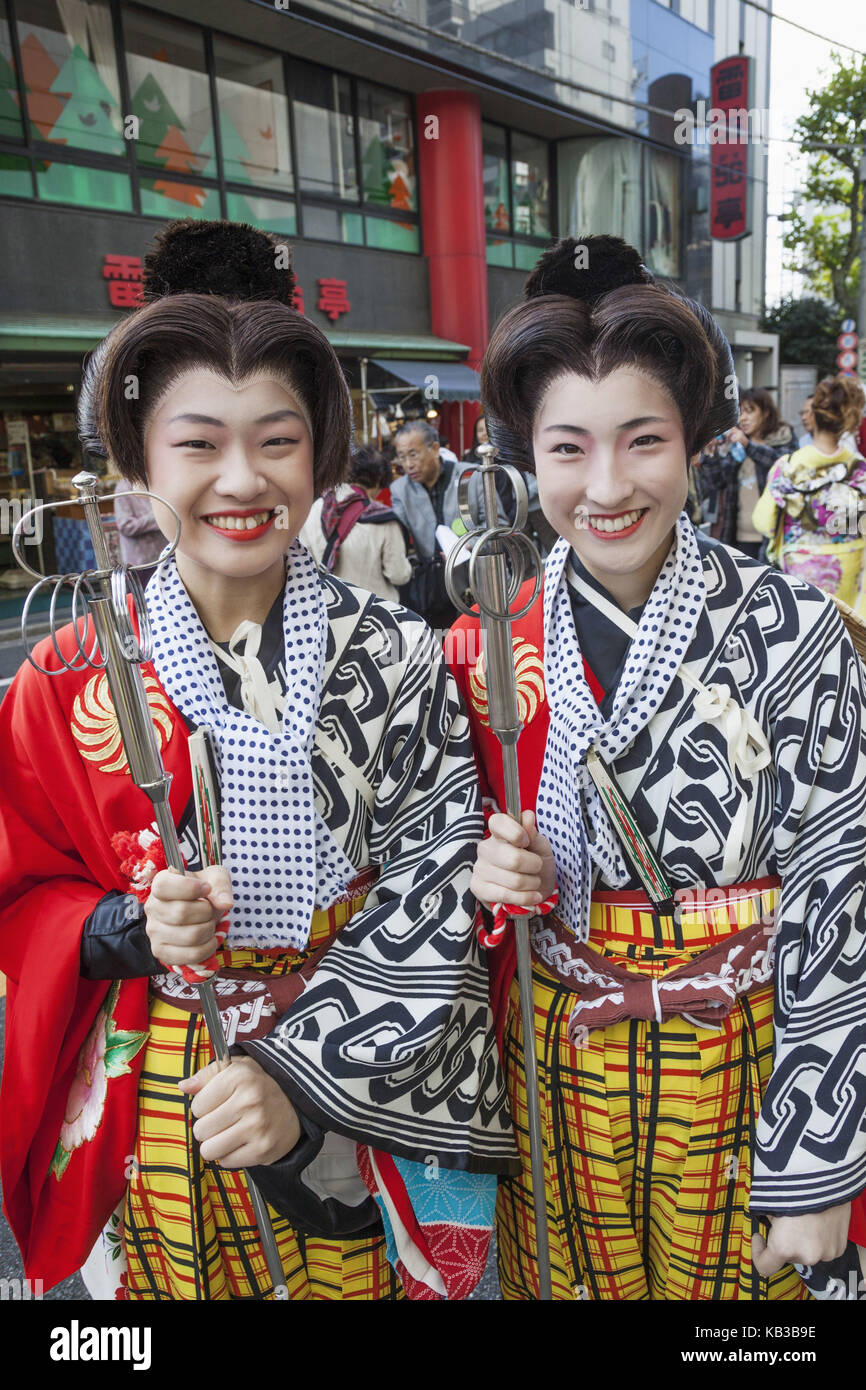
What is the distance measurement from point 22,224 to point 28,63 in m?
1.53

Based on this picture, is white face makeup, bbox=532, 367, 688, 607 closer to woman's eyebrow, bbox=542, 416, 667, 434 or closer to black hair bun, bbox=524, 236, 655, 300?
woman's eyebrow, bbox=542, 416, 667, 434

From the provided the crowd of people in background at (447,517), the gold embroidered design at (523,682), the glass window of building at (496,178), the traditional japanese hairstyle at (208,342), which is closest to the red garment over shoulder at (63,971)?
the traditional japanese hairstyle at (208,342)

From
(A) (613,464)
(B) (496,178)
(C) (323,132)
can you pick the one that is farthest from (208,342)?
(B) (496,178)

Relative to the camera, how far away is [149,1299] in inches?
61.4

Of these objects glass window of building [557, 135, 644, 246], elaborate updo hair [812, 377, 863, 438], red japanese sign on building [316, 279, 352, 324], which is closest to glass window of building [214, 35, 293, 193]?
red japanese sign on building [316, 279, 352, 324]

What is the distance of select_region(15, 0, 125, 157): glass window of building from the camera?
9445 mm

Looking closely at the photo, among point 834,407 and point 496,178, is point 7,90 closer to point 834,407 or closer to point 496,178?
point 496,178

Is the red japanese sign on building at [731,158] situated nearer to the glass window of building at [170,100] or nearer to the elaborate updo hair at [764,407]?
the glass window of building at [170,100]

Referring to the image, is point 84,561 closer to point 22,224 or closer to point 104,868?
point 22,224

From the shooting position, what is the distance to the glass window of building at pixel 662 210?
1759 cm

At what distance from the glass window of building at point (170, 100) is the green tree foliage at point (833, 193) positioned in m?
8.36

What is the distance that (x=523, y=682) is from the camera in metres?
1.57

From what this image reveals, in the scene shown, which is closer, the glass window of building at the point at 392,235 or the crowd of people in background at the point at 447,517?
the crowd of people in background at the point at 447,517

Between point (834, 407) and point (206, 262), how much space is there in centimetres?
481
